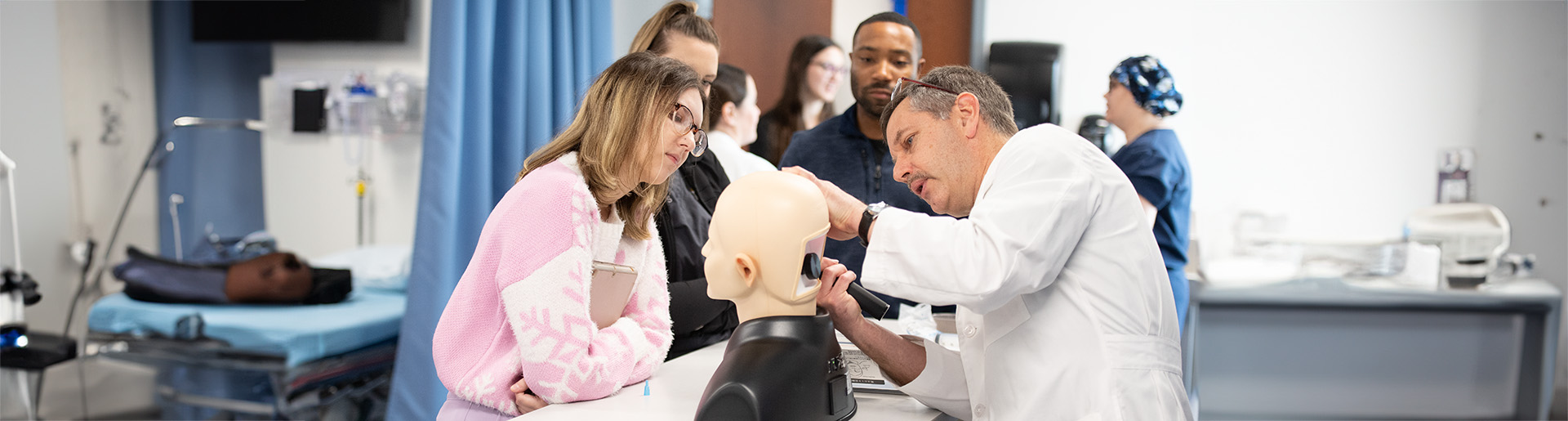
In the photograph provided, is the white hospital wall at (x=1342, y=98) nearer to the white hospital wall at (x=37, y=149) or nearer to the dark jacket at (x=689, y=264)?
the dark jacket at (x=689, y=264)

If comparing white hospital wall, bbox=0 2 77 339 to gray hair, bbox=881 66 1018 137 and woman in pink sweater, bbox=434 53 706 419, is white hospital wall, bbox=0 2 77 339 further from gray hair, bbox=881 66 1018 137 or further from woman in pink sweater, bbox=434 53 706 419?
gray hair, bbox=881 66 1018 137

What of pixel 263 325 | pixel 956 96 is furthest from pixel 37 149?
pixel 956 96

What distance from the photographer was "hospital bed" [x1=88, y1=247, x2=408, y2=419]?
2762mm

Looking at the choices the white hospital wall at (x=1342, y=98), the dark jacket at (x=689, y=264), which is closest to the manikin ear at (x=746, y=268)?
the dark jacket at (x=689, y=264)

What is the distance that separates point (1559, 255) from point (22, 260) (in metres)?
5.81

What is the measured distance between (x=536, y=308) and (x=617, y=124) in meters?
0.32

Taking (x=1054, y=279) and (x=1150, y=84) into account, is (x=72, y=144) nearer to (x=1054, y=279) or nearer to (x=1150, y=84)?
(x=1054, y=279)

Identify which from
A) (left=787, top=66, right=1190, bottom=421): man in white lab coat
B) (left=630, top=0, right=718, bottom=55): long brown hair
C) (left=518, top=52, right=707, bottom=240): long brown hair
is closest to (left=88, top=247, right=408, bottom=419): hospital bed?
(left=630, top=0, right=718, bottom=55): long brown hair

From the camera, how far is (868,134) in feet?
7.89

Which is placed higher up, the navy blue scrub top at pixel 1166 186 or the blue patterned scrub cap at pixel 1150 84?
the blue patterned scrub cap at pixel 1150 84

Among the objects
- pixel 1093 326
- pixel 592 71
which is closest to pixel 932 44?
pixel 592 71

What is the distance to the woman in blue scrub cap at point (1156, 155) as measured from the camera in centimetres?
253

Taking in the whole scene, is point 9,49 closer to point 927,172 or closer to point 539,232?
point 539,232

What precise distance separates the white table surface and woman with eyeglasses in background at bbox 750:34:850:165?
4.82 ft
